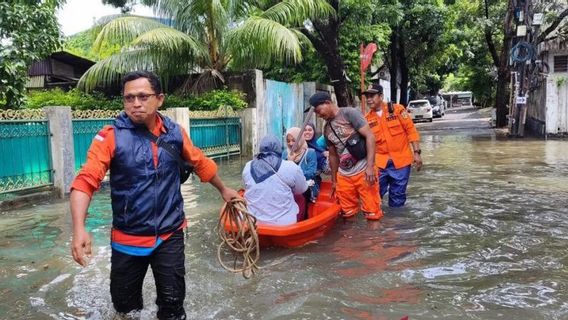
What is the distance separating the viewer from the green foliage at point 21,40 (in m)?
9.54

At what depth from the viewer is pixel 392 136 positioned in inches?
272

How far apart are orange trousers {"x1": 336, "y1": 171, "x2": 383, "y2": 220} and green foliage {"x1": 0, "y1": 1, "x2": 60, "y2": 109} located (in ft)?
21.6

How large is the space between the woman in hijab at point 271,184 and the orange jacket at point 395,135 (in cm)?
180

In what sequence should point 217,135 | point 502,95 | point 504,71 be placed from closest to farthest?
point 217,135
point 504,71
point 502,95

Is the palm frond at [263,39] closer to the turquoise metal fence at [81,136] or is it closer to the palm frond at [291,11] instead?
the palm frond at [291,11]

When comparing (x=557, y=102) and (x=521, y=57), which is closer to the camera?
(x=557, y=102)

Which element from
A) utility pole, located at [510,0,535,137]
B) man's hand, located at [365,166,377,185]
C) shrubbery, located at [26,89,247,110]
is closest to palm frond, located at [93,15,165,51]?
shrubbery, located at [26,89,247,110]

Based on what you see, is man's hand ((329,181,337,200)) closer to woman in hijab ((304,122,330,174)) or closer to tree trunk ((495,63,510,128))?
woman in hijab ((304,122,330,174))

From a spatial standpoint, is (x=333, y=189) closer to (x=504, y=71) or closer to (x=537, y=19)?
(x=537, y=19)

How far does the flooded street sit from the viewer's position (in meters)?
4.18

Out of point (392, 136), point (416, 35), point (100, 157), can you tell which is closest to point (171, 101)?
point (392, 136)

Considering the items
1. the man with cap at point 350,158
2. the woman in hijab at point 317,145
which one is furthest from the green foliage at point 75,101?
the man with cap at point 350,158

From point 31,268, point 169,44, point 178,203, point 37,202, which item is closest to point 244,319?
point 178,203

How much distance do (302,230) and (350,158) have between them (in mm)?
1236
